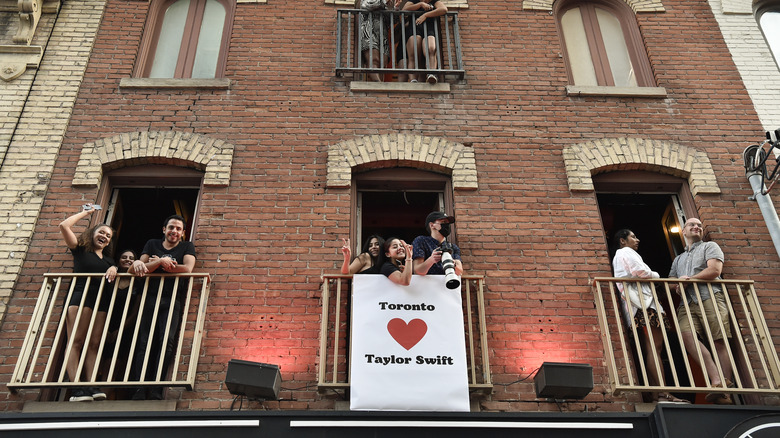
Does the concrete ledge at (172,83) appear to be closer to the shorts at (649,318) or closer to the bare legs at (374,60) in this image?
the bare legs at (374,60)

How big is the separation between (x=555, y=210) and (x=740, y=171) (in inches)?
92.4

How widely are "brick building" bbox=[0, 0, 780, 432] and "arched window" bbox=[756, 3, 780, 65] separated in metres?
0.90

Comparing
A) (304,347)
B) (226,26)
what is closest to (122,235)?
(226,26)

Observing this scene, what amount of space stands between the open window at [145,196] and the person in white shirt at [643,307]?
4605 mm

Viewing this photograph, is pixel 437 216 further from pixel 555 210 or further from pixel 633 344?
pixel 633 344

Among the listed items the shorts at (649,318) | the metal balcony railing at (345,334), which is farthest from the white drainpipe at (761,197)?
the metal balcony railing at (345,334)

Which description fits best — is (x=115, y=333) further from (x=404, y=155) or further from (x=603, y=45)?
(x=603, y=45)

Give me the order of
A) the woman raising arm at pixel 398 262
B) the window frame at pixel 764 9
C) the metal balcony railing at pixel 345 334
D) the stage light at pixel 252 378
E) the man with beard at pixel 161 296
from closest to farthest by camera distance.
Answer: the stage light at pixel 252 378 → the metal balcony railing at pixel 345 334 → the woman raising arm at pixel 398 262 → the man with beard at pixel 161 296 → the window frame at pixel 764 9

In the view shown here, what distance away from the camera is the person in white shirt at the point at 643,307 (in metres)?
6.38

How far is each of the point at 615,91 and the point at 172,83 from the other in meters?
5.53

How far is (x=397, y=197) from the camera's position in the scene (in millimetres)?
8328

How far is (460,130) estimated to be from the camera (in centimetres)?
814

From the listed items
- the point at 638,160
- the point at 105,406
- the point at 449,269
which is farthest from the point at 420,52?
the point at 105,406

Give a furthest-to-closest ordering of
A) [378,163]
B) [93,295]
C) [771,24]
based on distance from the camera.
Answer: [771,24]
[378,163]
[93,295]
